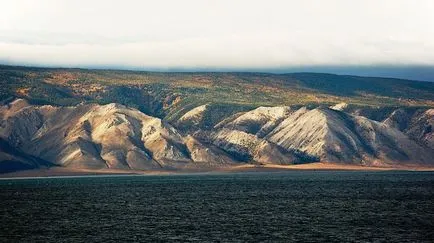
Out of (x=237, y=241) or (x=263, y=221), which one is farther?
(x=263, y=221)

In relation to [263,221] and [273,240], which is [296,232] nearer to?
[273,240]

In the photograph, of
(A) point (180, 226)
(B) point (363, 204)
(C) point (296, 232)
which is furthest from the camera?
(B) point (363, 204)

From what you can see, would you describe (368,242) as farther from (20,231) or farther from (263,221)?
(20,231)

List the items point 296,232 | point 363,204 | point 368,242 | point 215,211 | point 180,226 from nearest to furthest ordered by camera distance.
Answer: point 368,242
point 296,232
point 180,226
point 215,211
point 363,204

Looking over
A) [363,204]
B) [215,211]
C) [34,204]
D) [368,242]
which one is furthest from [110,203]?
[368,242]

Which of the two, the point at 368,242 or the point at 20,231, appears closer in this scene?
the point at 368,242

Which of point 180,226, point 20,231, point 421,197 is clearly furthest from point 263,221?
point 421,197

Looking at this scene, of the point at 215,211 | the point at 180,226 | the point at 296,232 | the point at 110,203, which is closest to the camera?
the point at 296,232

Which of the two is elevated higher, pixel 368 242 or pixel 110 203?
pixel 368 242

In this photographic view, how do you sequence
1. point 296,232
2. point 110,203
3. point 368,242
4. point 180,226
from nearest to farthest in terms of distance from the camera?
point 368,242, point 296,232, point 180,226, point 110,203
